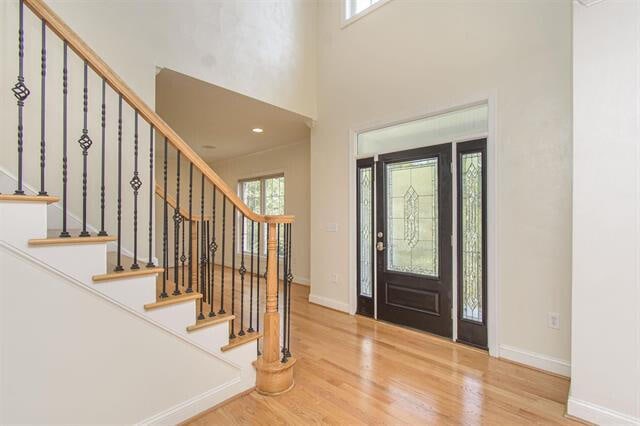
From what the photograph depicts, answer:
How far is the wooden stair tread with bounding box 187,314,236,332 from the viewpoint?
6.29 feet

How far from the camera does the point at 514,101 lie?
8.89 feet

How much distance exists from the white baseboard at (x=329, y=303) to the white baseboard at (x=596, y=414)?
7.79 ft

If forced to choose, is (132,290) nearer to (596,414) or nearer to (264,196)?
(596,414)

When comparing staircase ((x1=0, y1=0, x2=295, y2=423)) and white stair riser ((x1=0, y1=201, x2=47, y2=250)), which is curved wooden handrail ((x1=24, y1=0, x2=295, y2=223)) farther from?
white stair riser ((x1=0, y1=201, x2=47, y2=250))

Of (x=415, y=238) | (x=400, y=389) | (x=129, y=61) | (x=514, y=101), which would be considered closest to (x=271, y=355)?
(x=400, y=389)

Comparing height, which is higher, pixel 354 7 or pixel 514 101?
pixel 354 7

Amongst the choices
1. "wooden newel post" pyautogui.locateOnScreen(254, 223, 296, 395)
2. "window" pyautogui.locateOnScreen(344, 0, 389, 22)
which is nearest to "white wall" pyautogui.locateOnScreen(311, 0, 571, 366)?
"window" pyautogui.locateOnScreen(344, 0, 389, 22)

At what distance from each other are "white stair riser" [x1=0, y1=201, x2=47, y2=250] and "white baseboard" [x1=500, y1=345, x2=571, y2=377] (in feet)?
11.1

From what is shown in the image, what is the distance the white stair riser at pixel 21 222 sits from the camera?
1.34 meters

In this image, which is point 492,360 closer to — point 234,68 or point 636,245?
point 636,245

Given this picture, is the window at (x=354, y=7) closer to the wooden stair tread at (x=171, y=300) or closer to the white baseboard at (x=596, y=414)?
the wooden stair tread at (x=171, y=300)

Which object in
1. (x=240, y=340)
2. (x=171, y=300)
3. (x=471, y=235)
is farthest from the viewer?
(x=471, y=235)

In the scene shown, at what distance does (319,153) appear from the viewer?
437 centimetres

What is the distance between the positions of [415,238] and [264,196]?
13.3ft
